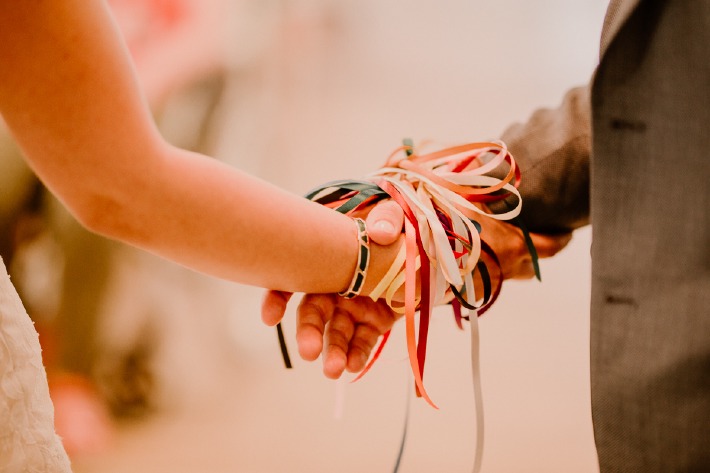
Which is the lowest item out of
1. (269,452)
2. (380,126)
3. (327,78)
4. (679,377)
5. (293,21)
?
(269,452)

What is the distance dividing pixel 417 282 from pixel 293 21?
0.89 m

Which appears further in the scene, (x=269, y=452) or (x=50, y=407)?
(x=269, y=452)

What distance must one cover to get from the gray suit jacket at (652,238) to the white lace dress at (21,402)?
0.43 meters

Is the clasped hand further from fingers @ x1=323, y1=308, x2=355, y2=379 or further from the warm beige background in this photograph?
the warm beige background

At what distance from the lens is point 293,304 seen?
4.03 ft

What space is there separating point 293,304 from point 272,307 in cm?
68

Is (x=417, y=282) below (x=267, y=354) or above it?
above

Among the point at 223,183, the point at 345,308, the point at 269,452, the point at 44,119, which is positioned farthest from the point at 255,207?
the point at 269,452

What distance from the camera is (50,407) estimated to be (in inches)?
17.6

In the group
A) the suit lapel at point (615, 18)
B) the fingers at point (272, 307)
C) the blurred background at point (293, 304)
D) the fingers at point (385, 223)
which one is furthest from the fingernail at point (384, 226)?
the blurred background at point (293, 304)

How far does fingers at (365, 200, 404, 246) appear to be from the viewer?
52 cm

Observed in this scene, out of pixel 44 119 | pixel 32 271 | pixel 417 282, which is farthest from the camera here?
pixel 32 271

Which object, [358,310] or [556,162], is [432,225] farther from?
[556,162]

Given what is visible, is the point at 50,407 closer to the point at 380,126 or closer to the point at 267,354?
the point at 267,354
